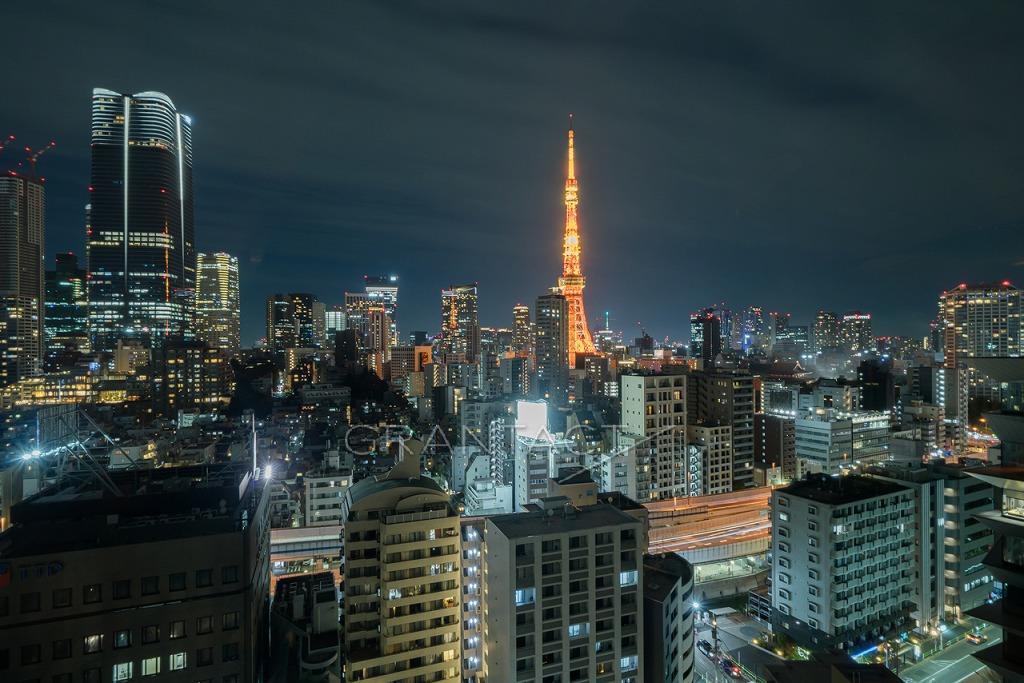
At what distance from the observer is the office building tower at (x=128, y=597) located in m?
6.81

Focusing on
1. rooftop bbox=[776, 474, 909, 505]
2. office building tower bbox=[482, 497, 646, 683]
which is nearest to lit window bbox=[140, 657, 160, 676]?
office building tower bbox=[482, 497, 646, 683]

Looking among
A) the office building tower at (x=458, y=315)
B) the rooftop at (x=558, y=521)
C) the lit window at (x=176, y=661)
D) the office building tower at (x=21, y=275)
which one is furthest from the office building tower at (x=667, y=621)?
the office building tower at (x=458, y=315)

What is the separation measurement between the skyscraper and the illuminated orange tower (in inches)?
1451

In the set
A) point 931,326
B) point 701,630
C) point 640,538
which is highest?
point 931,326

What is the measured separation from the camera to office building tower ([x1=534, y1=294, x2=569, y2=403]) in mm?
46344

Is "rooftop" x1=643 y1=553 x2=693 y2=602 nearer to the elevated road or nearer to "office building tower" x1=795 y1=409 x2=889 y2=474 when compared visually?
the elevated road

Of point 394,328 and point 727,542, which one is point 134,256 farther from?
point 727,542

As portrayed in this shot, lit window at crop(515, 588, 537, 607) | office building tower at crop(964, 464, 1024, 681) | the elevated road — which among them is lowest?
the elevated road

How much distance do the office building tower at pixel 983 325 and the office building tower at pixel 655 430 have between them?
24629 millimetres

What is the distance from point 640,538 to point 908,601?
944 centimetres

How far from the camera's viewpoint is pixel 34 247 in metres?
45.4

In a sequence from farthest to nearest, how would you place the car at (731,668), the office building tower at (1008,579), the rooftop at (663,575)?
the car at (731,668), the rooftop at (663,575), the office building tower at (1008,579)

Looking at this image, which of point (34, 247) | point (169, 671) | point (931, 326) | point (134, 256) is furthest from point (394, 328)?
point (169, 671)

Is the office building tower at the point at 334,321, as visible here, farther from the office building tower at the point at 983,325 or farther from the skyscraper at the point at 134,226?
the office building tower at the point at 983,325
